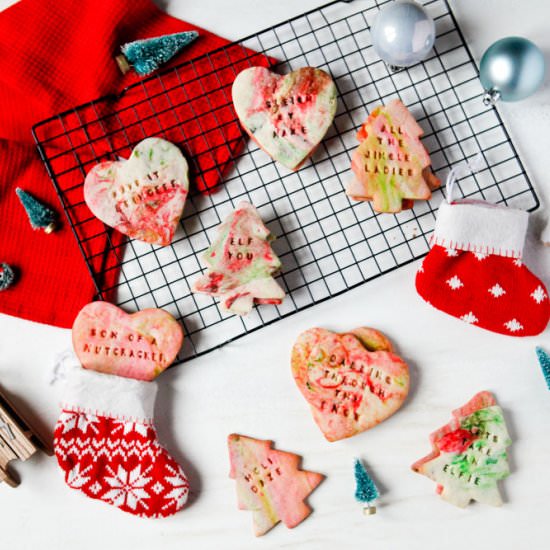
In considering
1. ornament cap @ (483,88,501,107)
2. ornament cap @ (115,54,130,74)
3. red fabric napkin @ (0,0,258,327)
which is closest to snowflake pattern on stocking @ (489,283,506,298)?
ornament cap @ (483,88,501,107)

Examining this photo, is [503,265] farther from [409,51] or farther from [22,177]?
[22,177]

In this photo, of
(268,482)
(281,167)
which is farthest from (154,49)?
(268,482)

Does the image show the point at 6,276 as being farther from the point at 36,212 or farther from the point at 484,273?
the point at 484,273

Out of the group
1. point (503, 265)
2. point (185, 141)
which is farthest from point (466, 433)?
point (185, 141)

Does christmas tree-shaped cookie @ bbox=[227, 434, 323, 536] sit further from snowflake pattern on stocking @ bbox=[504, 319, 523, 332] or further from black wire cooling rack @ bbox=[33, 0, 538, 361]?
snowflake pattern on stocking @ bbox=[504, 319, 523, 332]

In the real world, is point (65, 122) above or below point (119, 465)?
above
